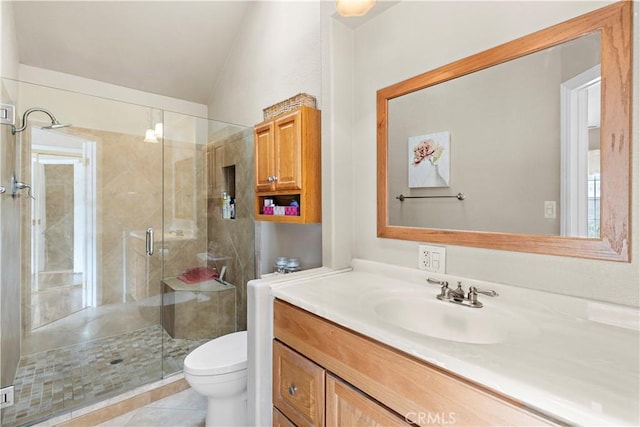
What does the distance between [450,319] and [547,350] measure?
14.5 inches

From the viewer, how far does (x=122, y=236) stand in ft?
8.70

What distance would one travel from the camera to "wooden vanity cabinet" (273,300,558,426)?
2.00 feet

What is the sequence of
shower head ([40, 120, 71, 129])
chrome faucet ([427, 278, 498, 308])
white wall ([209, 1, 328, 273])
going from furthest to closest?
shower head ([40, 120, 71, 129]) < white wall ([209, 1, 328, 273]) < chrome faucet ([427, 278, 498, 308])

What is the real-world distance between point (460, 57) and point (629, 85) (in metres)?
0.54

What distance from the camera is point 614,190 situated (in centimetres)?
85

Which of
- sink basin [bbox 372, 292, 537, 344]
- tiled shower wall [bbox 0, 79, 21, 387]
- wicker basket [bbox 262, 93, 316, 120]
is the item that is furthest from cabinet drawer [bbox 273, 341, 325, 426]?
tiled shower wall [bbox 0, 79, 21, 387]

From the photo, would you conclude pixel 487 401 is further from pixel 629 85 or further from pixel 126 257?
pixel 126 257

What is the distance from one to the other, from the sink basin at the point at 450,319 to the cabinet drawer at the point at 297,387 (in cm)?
31

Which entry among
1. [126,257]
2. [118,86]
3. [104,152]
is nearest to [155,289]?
[126,257]

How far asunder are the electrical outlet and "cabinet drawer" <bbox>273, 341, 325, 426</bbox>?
614 millimetres

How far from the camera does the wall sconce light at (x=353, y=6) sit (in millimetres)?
1345

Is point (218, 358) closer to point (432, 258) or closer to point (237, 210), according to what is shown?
point (432, 258)

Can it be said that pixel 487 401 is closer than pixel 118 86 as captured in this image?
Yes

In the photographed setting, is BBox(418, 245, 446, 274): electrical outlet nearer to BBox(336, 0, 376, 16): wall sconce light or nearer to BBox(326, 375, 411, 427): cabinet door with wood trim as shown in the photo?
BBox(326, 375, 411, 427): cabinet door with wood trim
